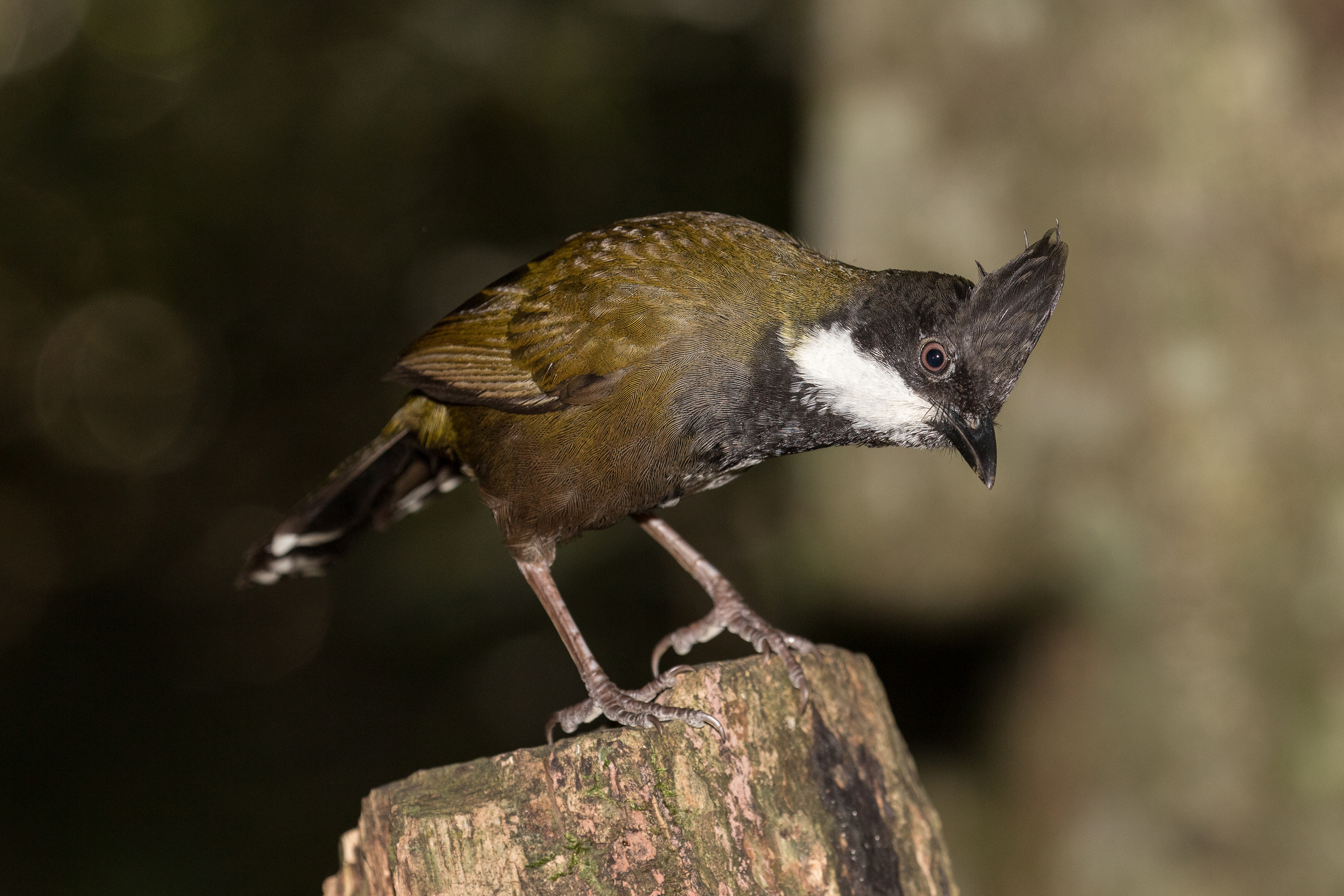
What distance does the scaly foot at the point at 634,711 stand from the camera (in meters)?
3.01

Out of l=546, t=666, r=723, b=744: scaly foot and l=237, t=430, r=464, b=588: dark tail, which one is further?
l=237, t=430, r=464, b=588: dark tail

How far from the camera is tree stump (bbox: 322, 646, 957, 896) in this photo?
8.98ft

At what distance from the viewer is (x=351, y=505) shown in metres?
4.73

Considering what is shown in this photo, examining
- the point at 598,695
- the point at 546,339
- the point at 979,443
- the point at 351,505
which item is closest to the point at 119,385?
the point at 351,505

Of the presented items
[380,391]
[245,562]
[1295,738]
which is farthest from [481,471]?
[380,391]

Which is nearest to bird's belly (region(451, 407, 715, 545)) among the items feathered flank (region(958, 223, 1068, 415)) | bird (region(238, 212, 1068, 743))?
bird (region(238, 212, 1068, 743))

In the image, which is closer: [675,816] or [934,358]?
→ [675,816]

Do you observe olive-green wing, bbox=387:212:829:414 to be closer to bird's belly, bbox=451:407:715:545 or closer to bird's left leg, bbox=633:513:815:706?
bird's belly, bbox=451:407:715:545

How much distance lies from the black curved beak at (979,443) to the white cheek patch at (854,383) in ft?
0.29

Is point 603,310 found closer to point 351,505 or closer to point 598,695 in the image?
point 598,695

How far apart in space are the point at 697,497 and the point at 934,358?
6122 millimetres

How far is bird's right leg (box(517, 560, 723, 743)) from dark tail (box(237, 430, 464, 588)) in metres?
0.81

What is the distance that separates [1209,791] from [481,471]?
146 inches

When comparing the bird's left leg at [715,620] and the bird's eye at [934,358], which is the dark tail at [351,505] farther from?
the bird's eye at [934,358]
